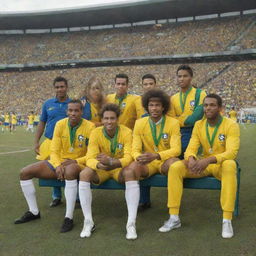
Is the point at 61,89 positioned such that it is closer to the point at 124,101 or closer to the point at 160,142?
the point at 124,101

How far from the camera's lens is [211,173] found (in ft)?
13.3

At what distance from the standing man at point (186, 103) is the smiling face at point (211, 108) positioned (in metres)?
0.53

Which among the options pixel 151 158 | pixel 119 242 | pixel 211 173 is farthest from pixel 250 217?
pixel 119 242

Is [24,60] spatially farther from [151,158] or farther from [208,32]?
[151,158]

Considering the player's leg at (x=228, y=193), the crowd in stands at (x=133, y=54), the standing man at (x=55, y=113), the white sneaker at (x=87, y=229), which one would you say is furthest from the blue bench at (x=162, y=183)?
the crowd in stands at (x=133, y=54)

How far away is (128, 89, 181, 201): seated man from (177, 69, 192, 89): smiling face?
56 cm

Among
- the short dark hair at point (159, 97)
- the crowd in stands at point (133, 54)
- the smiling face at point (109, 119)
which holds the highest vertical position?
the crowd in stands at point (133, 54)

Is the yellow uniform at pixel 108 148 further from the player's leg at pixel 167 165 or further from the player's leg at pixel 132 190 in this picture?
the player's leg at pixel 167 165

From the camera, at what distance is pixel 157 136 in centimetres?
420

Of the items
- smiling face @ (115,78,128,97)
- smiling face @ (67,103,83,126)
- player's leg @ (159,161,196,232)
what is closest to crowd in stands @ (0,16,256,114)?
smiling face @ (115,78,128,97)

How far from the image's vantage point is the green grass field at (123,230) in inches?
129

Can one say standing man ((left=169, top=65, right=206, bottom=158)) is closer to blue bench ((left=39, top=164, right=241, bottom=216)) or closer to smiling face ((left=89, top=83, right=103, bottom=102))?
blue bench ((left=39, top=164, right=241, bottom=216))

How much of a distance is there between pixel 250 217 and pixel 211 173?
29.5 inches

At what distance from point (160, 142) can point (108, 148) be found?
64 cm
